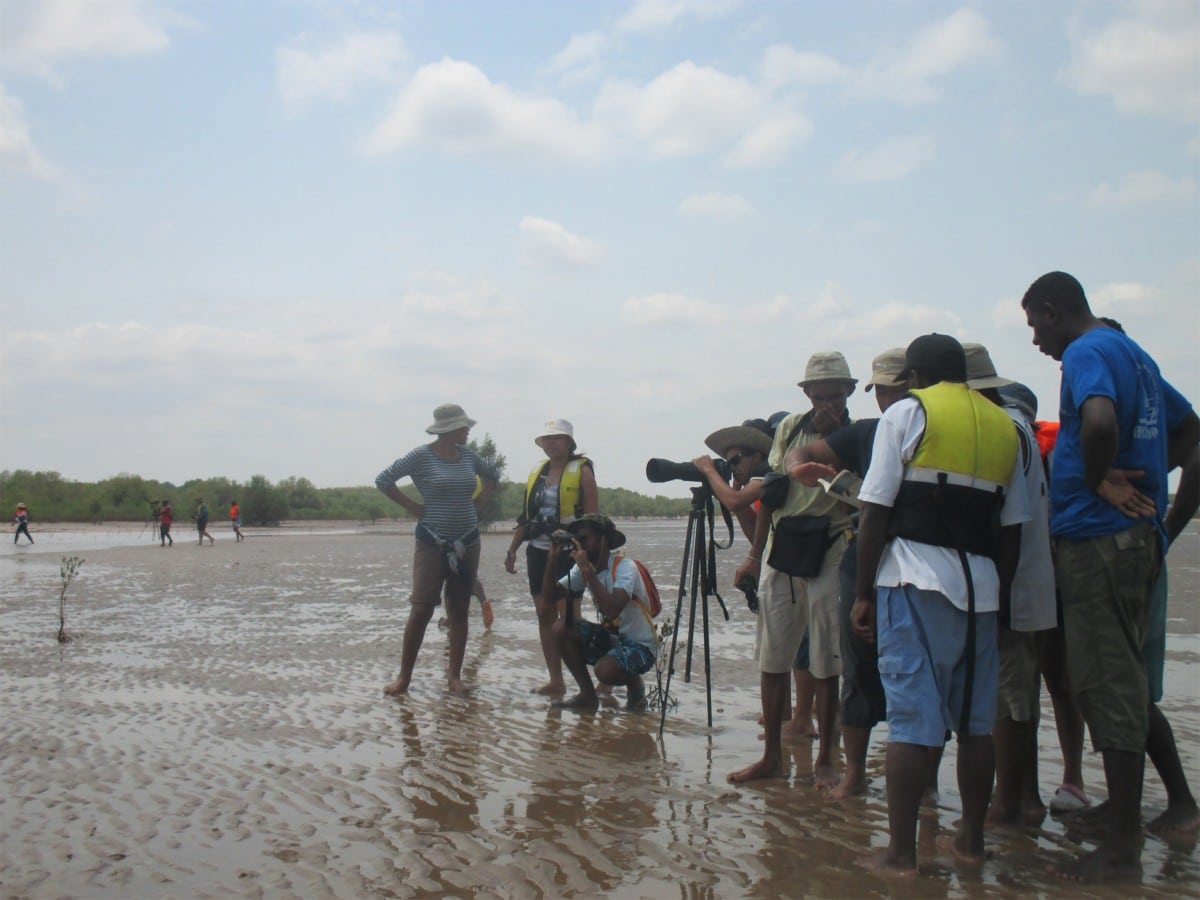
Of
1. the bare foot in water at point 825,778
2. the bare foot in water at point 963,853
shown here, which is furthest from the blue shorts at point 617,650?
the bare foot in water at point 963,853

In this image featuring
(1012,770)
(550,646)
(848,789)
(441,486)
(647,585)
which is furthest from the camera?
(441,486)

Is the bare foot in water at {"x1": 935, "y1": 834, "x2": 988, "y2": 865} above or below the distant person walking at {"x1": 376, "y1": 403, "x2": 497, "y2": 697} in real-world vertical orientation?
below

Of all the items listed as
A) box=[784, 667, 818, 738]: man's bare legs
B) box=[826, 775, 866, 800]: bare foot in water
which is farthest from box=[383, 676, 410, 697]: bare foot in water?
box=[826, 775, 866, 800]: bare foot in water

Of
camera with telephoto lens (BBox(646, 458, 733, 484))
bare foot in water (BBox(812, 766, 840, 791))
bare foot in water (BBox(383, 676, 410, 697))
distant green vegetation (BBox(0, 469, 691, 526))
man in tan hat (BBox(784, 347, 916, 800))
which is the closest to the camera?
man in tan hat (BBox(784, 347, 916, 800))

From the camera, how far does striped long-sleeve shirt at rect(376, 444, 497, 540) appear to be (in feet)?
24.1

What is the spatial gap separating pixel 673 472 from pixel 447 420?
8.86ft

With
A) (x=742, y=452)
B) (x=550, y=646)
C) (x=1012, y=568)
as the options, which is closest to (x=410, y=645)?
(x=550, y=646)

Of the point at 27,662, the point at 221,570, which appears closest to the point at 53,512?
the point at 221,570

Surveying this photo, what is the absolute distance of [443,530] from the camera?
7.32 m

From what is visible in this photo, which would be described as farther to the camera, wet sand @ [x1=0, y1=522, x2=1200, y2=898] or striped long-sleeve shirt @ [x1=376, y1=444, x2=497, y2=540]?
striped long-sleeve shirt @ [x1=376, y1=444, x2=497, y2=540]

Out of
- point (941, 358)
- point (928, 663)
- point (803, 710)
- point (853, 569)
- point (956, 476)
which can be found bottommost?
point (803, 710)

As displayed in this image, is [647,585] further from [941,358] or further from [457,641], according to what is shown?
[941,358]

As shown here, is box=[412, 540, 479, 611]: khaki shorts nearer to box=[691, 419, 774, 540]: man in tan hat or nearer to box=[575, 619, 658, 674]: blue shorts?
box=[575, 619, 658, 674]: blue shorts

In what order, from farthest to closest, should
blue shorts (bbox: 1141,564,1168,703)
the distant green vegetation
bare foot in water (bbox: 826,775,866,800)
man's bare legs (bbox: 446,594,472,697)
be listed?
the distant green vegetation < man's bare legs (bbox: 446,594,472,697) < bare foot in water (bbox: 826,775,866,800) < blue shorts (bbox: 1141,564,1168,703)
